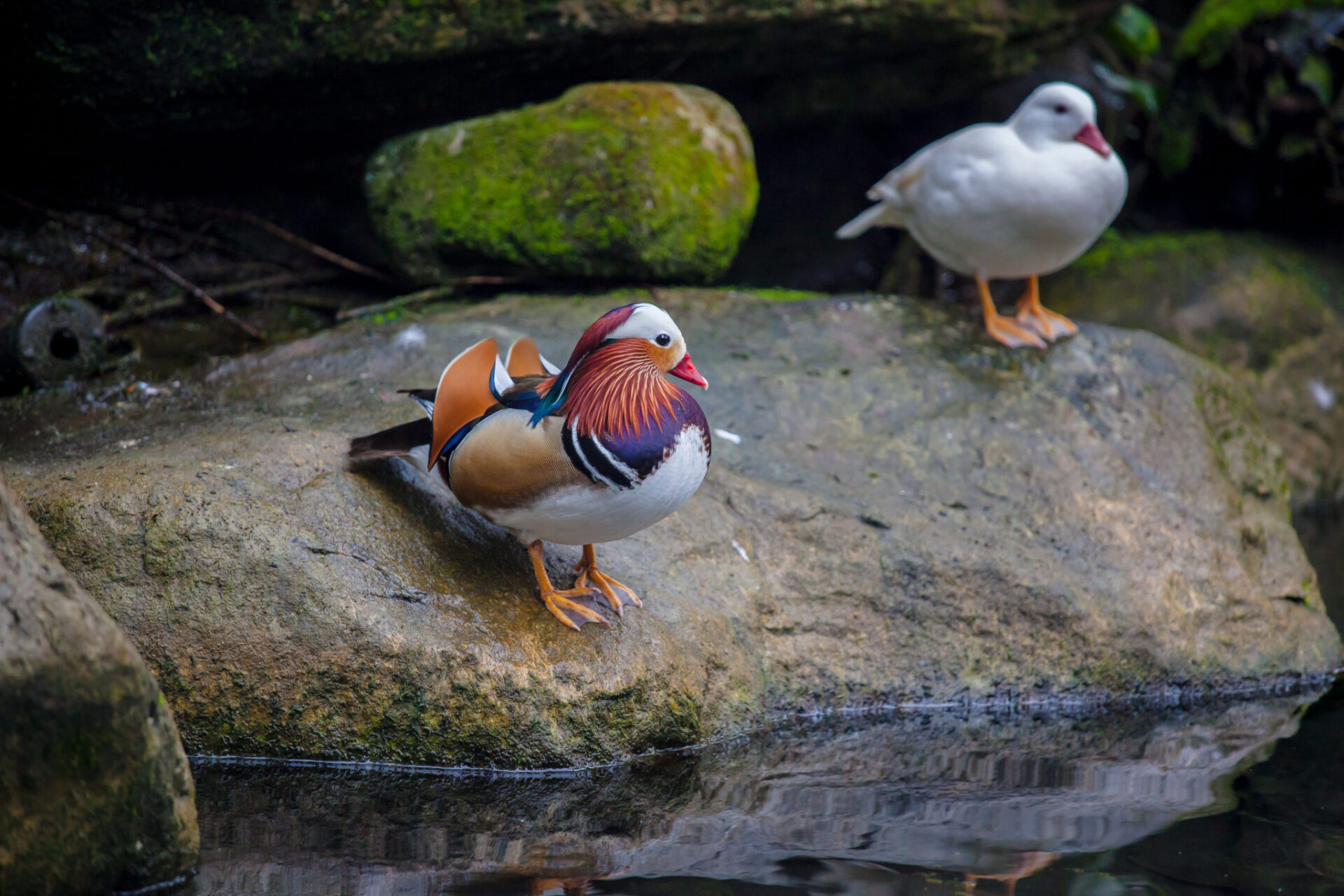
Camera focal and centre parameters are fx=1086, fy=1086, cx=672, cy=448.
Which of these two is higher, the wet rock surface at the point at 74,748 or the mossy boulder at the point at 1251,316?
the wet rock surface at the point at 74,748

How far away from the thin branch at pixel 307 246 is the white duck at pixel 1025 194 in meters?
2.95

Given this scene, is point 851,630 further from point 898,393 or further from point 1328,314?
point 1328,314

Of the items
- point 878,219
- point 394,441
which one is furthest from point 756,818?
point 878,219

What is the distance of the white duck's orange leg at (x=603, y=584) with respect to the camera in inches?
135

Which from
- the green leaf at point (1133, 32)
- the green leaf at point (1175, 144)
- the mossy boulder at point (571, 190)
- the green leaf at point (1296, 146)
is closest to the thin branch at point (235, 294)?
the mossy boulder at point (571, 190)

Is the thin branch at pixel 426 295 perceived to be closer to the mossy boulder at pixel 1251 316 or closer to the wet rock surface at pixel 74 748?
the wet rock surface at pixel 74 748

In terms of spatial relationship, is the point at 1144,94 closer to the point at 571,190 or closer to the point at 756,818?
the point at 571,190

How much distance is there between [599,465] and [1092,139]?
10.5 feet

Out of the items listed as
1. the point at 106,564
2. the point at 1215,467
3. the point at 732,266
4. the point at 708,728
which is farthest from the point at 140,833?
the point at 732,266

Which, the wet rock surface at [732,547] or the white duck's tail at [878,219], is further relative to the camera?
the white duck's tail at [878,219]

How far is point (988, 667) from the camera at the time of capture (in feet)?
13.0

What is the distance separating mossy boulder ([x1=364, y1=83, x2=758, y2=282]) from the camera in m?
5.46

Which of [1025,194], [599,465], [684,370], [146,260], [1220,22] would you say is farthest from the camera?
[1220,22]

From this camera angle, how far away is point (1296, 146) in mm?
7949
